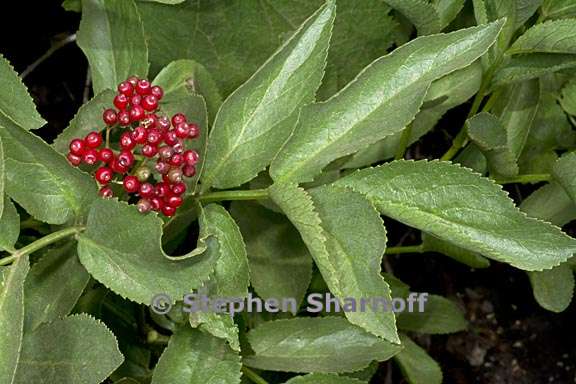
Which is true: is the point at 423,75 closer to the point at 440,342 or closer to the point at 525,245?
the point at 525,245

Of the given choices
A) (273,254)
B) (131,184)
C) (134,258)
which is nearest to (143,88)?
(131,184)

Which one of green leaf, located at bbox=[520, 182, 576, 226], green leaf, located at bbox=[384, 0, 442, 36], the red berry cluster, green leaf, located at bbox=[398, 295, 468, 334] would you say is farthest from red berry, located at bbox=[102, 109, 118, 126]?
green leaf, located at bbox=[398, 295, 468, 334]

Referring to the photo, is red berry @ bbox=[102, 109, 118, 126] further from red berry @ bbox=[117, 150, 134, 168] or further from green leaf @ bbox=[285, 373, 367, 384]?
green leaf @ bbox=[285, 373, 367, 384]

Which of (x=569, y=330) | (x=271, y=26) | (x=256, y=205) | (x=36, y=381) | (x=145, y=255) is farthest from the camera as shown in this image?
(x=569, y=330)

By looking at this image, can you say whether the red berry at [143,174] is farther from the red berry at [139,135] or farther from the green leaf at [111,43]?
the green leaf at [111,43]

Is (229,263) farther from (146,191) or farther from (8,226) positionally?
(8,226)

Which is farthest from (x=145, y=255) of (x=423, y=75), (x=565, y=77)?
(x=565, y=77)
